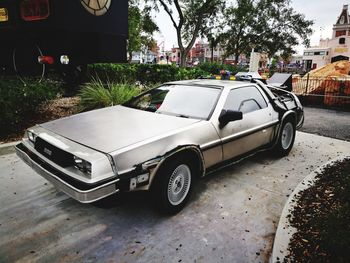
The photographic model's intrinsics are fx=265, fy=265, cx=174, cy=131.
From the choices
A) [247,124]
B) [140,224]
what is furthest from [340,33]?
[140,224]

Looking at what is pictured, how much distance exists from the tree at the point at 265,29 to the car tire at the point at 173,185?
2704 centimetres

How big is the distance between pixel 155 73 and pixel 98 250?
1077 centimetres

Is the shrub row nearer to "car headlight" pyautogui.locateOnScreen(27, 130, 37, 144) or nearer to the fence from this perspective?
the fence

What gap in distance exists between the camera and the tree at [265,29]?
2802 centimetres

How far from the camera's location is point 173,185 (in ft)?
9.89

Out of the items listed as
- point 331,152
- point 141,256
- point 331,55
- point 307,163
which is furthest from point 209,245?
point 331,55

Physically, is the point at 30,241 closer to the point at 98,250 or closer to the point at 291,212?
the point at 98,250

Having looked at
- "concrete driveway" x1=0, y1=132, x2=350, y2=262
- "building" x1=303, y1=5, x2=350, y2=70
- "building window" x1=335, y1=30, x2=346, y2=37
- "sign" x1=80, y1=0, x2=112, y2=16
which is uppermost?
"building window" x1=335, y1=30, x2=346, y2=37

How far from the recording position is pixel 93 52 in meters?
7.36

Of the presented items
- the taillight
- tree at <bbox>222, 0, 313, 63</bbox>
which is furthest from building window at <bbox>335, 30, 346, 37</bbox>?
the taillight

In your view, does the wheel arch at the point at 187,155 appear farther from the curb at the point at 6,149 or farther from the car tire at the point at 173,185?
the curb at the point at 6,149

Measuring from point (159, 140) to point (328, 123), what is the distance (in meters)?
7.32

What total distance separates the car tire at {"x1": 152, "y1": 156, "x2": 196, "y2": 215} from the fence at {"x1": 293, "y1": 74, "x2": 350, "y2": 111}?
10.1 m

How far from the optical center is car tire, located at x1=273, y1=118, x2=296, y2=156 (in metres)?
4.86
